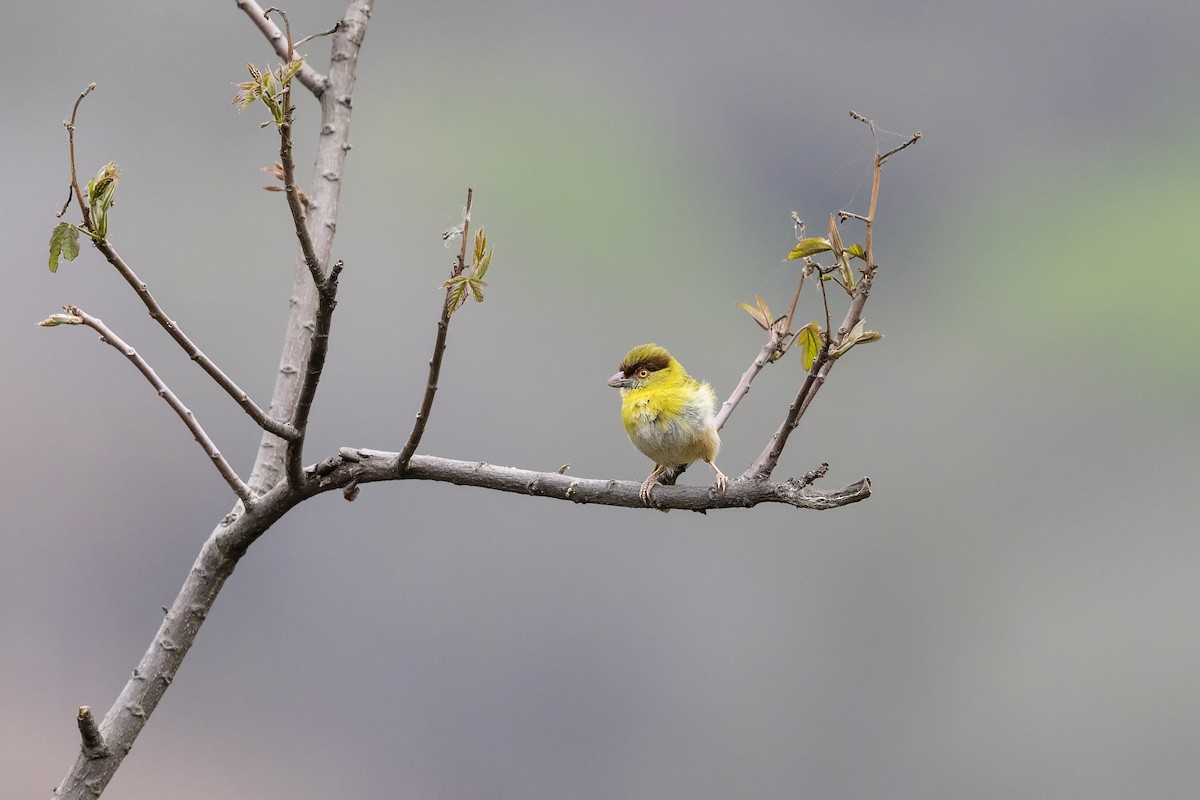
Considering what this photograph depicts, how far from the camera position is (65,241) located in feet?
3.66

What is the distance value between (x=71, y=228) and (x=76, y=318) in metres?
0.15

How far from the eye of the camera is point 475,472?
4.52 ft

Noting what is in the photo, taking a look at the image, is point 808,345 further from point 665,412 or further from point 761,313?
point 665,412

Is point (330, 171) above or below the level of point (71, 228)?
above

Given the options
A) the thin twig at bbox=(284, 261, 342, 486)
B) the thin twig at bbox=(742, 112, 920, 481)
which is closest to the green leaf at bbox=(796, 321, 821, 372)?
the thin twig at bbox=(742, 112, 920, 481)

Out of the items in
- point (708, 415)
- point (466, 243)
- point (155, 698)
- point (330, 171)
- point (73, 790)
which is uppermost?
point (330, 171)

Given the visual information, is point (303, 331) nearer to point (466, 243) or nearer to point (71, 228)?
point (71, 228)

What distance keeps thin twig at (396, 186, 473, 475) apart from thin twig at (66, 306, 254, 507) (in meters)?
0.25

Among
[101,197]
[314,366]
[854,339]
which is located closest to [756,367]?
[854,339]

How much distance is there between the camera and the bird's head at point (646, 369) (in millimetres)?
1853

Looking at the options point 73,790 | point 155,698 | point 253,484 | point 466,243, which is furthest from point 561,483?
point 73,790

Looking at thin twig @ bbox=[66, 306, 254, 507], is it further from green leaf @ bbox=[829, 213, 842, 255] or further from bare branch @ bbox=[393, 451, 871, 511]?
green leaf @ bbox=[829, 213, 842, 255]

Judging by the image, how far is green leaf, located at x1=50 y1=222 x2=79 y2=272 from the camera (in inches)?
43.7

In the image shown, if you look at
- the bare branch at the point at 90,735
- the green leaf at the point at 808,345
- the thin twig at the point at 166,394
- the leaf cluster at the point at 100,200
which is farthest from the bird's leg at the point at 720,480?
the bare branch at the point at 90,735
